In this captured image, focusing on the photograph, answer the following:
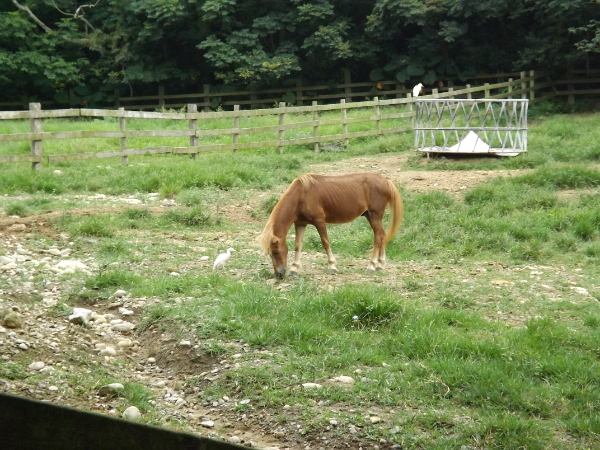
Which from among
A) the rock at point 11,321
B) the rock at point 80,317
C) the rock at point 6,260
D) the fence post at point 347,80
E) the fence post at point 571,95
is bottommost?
the rock at point 80,317

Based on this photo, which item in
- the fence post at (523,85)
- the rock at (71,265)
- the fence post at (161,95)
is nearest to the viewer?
the rock at (71,265)

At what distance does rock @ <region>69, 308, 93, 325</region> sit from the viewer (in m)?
6.18

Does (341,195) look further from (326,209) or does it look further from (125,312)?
(125,312)

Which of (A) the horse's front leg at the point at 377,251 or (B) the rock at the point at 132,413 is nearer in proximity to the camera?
(B) the rock at the point at 132,413

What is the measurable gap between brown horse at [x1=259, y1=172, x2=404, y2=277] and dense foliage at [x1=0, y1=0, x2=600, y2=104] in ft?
69.7

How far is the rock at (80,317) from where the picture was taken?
6.18 m

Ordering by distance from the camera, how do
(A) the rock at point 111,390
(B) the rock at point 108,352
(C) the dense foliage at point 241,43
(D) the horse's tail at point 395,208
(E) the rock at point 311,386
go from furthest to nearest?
1. (C) the dense foliage at point 241,43
2. (D) the horse's tail at point 395,208
3. (B) the rock at point 108,352
4. (E) the rock at point 311,386
5. (A) the rock at point 111,390

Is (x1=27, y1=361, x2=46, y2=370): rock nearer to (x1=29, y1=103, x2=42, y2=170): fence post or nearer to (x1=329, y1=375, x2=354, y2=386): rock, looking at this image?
(x1=329, y1=375, x2=354, y2=386): rock

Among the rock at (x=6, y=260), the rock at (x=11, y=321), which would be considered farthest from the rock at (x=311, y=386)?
the rock at (x=6, y=260)

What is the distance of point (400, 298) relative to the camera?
668 cm

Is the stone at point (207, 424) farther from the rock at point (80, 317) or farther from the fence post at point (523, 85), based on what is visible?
the fence post at point (523, 85)

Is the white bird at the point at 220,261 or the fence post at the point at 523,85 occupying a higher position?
the fence post at the point at 523,85

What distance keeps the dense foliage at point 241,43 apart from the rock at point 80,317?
24209 millimetres

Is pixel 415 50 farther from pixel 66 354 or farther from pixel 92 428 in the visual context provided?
pixel 92 428
